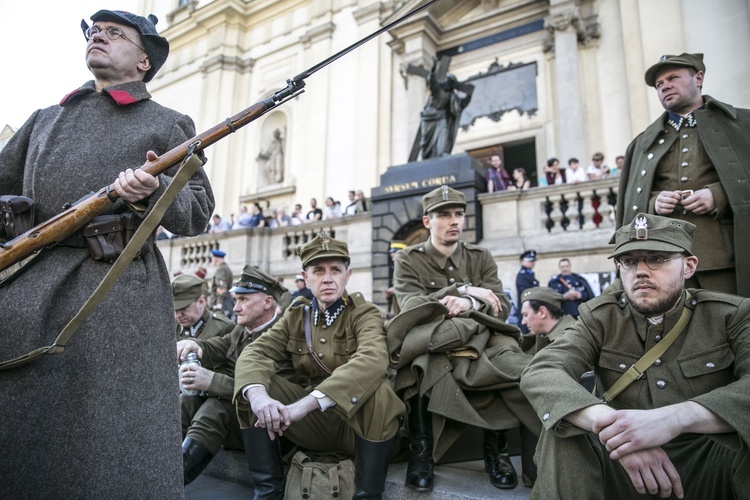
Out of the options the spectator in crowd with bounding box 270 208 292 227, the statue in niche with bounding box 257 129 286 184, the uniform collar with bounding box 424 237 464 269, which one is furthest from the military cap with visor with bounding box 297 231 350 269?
the statue in niche with bounding box 257 129 286 184

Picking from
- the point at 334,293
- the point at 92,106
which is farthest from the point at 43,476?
the point at 334,293

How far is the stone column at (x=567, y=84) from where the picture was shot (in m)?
12.9

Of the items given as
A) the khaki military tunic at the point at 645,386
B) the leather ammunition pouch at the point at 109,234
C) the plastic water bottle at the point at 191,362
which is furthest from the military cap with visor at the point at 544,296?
the leather ammunition pouch at the point at 109,234

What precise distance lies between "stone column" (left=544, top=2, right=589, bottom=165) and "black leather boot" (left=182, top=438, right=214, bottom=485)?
39.1 ft

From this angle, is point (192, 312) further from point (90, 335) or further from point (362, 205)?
point (362, 205)

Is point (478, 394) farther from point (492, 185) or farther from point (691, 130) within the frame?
point (492, 185)

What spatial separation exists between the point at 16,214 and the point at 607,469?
2.38 m

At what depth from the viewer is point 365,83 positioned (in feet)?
55.5

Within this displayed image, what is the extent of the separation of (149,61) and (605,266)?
808cm

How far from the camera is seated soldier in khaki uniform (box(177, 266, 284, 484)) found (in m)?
3.11

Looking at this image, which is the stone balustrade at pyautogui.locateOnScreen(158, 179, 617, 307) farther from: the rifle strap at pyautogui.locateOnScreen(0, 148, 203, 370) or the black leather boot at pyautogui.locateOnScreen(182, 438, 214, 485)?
the rifle strap at pyautogui.locateOnScreen(0, 148, 203, 370)

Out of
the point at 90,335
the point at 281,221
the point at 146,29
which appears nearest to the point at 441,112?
the point at 281,221

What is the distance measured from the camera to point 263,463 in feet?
9.01

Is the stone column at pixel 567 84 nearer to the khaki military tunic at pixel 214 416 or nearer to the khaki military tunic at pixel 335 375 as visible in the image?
the khaki military tunic at pixel 335 375
